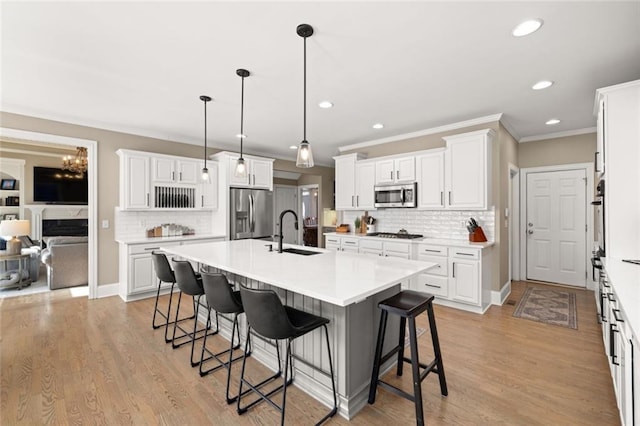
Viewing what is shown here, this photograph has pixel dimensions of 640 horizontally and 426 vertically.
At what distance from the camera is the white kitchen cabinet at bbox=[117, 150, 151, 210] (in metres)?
4.43

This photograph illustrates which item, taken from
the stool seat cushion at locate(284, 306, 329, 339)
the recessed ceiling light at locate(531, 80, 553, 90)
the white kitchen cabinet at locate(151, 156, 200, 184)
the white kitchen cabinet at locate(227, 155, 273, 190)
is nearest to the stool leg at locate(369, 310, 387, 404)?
the stool seat cushion at locate(284, 306, 329, 339)

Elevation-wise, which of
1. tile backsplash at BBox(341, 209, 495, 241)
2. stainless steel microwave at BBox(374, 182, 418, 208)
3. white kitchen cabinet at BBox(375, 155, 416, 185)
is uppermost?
white kitchen cabinet at BBox(375, 155, 416, 185)

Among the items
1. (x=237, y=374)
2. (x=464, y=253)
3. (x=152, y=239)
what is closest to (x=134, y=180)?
(x=152, y=239)

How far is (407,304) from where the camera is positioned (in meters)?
1.98

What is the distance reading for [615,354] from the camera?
78.0 inches

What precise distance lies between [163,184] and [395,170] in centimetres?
377

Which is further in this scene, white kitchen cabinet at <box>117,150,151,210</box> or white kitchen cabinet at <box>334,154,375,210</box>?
white kitchen cabinet at <box>334,154,375,210</box>

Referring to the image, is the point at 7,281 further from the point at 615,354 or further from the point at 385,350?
the point at 615,354

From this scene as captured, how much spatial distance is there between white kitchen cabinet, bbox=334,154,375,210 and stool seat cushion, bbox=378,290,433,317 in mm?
3131

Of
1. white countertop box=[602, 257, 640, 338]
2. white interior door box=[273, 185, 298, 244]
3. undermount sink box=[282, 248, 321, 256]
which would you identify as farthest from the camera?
white interior door box=[273, 185, 298, 244]

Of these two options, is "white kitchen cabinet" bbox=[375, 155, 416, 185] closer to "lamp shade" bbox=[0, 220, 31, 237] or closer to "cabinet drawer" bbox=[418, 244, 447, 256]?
"cabinet drawer" bbox=[418, 244, 447, 256]

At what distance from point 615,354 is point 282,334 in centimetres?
222

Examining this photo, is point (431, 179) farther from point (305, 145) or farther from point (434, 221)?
point (305, 145)

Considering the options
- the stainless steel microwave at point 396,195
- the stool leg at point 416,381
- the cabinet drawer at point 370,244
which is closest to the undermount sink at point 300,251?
the stool leg at point 416,381
